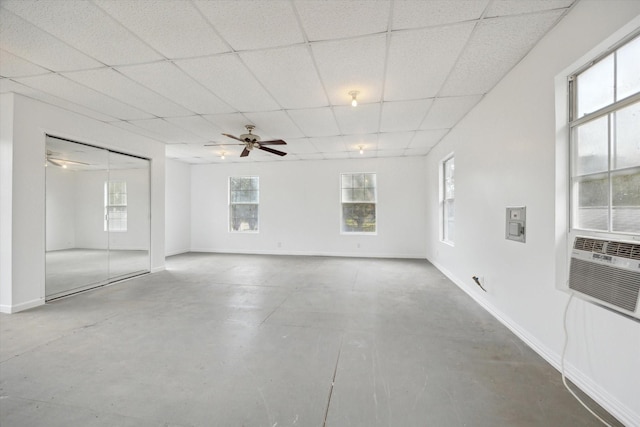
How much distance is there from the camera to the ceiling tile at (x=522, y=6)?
1761 millimetres

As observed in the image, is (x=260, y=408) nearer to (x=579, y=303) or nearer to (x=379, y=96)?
(x=579, y=303)

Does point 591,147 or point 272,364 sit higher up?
point 591,147

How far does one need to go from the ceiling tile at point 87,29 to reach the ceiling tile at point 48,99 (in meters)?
1.45

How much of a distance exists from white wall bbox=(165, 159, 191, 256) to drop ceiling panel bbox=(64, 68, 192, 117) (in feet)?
12.8

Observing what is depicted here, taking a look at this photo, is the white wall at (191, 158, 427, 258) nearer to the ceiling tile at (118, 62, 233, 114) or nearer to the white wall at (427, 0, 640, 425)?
the white wall at (427, 0, 640, 425)

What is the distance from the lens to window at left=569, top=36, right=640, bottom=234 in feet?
4.89

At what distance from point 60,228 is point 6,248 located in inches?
25.8

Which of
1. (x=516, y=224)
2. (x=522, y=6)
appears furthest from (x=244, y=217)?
(x=522, y=6)

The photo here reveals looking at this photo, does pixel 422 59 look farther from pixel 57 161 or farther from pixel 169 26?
pixel 57 161

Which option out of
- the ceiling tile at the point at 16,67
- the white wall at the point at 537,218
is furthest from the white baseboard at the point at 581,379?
the ceiling tile at the point at 16,67

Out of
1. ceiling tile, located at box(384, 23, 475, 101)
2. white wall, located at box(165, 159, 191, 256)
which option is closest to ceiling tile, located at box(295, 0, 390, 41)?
ceiling tile, located at box(384, 23, 475, 101)

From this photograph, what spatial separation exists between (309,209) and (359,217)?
4.76 feet

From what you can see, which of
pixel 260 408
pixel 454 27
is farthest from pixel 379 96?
pixel 260 408

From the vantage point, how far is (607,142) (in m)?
1.65
